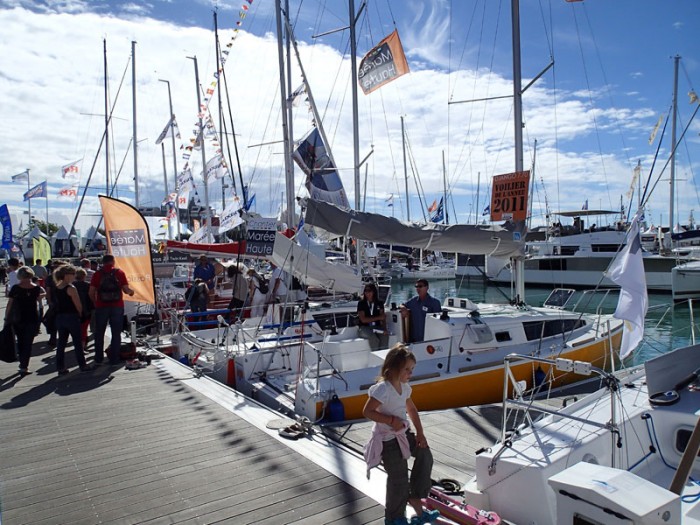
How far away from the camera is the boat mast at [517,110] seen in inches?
417

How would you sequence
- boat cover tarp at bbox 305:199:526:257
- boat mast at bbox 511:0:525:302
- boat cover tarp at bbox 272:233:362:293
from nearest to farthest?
boat cover tarp at bbox 305:199:526:257 → boat cover tarp at bbox 272:233:362:293 → boat mast at bbox 511:0:525:302

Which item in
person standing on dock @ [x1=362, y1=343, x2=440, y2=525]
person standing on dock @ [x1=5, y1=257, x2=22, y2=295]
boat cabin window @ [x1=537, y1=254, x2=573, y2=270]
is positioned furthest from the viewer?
boat cabin window @ [x1=537, y1=254, x2=573, y2=270]

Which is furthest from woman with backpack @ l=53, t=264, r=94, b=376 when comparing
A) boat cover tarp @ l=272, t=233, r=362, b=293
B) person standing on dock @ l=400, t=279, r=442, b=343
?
person standing on dock @ l=400, t=279, r=442, b=343

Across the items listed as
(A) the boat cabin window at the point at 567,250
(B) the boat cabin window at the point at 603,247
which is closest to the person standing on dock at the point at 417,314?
(B) the boat cabin window at the point at 603,247

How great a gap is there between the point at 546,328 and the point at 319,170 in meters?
7.33

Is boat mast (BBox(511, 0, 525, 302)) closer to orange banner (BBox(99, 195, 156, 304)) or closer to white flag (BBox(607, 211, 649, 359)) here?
white flag (BBox(607, 211, 649, 359))

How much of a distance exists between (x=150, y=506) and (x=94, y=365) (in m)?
5.50

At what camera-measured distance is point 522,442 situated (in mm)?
4223

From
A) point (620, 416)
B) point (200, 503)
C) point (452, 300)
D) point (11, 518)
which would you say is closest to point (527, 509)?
point (620, 416)

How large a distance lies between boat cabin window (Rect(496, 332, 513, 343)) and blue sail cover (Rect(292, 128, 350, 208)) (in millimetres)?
6247

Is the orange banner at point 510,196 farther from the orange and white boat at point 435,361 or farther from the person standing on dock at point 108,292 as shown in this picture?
the person standing on dock at point 108,292

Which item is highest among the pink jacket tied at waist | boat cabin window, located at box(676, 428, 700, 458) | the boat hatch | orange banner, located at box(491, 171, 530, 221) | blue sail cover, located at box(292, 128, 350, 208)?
blue sail cover, located at box(292, 128, 350, 208)

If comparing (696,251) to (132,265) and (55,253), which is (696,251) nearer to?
(132,265)

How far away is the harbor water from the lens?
14.1 metres
